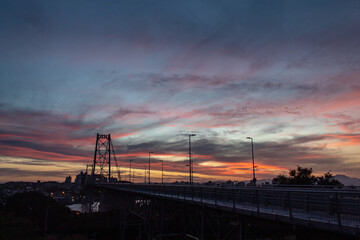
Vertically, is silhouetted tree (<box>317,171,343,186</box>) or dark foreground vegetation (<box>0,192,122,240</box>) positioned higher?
silhouetted tree (<box>317,171,343,186</box>)

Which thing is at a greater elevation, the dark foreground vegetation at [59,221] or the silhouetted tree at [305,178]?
the silhouetted tree at [305,178]

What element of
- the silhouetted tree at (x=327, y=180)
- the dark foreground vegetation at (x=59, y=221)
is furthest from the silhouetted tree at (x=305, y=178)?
the dark foreground vegetation at (x=59, y=221)

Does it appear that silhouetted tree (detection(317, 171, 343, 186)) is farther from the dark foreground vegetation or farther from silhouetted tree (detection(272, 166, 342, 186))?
the dark foreground vegetation

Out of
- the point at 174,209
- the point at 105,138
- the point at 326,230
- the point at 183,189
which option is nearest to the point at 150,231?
the point at 174,209

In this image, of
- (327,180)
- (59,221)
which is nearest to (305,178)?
(327,180)

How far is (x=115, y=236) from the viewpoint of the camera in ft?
213

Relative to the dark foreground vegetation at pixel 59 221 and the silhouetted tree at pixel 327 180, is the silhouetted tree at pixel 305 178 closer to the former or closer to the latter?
the silhouetted tree at pixel 327 180

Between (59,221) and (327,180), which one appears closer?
(327,180)

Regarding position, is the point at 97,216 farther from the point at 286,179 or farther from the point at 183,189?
the point at 183,189

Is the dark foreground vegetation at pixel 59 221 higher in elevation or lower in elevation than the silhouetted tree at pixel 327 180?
lower

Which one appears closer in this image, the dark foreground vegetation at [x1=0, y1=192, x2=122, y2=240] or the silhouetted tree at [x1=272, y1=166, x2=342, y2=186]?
the silhouetted tree at [x1=272, y1=166, x2=342, y2=186]

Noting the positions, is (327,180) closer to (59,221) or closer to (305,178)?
(305,178)

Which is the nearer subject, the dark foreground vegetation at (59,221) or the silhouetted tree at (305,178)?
the silhouetted tree at (305,178)

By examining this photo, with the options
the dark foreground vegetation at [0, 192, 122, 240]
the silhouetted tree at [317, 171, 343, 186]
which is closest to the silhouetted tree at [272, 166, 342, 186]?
the silhouetted tree at [317, 171, 343, 186]
